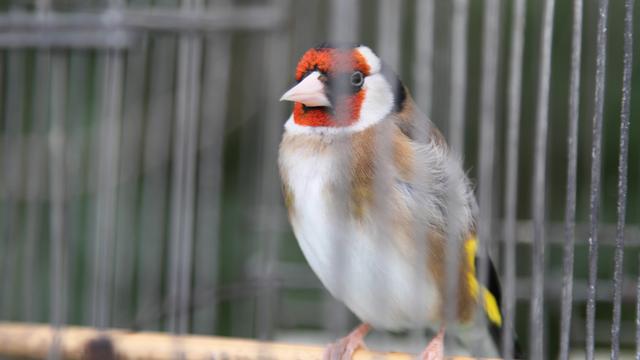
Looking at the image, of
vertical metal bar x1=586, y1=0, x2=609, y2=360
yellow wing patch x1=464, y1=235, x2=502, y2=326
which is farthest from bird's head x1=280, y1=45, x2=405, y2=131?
vertical metal bar x1=586, y1=0, x2=609, y2=360

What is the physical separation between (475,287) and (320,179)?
33cm

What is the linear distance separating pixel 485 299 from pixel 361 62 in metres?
0.42

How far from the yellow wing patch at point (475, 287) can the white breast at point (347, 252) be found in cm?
9

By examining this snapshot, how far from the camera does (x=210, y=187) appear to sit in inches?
103

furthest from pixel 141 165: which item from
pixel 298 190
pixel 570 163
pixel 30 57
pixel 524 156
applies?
pixel 570 163

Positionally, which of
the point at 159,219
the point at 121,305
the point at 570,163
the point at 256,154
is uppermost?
the point at 570,163

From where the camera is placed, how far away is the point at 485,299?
5.10 feet

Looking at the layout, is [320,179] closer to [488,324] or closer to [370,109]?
[370,109]

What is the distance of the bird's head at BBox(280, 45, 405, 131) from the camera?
4.54 ft

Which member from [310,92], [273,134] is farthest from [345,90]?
[273,134]

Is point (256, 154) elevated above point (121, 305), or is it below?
above

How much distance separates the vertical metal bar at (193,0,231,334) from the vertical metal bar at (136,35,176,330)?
0.35ft

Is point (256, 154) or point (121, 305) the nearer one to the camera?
point (121, 305)

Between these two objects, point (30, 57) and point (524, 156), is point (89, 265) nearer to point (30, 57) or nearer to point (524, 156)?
point (30, 57)
